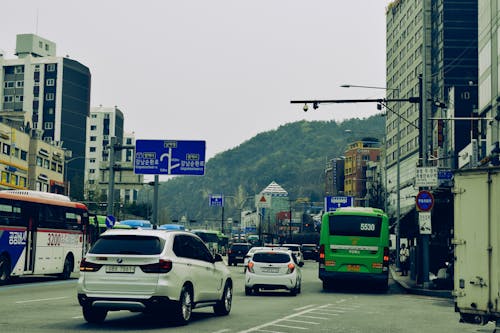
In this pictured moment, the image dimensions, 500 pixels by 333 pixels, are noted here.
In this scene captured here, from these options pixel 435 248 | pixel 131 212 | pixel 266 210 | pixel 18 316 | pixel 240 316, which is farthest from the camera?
pixel 266 210

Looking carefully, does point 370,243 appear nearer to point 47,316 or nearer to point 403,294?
point 403,294

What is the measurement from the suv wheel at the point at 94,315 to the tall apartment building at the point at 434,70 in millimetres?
65307

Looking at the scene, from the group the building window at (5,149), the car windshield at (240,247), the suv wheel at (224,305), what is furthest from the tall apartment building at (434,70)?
the suv wheel at (224,305)

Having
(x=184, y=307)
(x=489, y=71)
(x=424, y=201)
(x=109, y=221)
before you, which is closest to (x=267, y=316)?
(x=184, y=307)

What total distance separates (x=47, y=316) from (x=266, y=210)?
7091 inches

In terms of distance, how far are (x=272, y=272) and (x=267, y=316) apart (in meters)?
9.01

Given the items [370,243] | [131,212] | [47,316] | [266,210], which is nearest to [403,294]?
[370,243]

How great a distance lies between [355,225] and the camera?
30.5m

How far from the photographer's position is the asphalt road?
14375 mm

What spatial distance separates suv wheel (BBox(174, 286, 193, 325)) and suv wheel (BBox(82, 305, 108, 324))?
1495 mm

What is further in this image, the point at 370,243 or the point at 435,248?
the point at 435,248

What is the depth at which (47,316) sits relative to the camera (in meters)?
16.2

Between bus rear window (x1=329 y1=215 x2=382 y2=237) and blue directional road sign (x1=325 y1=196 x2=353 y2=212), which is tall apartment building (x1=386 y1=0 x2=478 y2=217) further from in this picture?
bus rear window (x1=329 y1=215 x2=382 y2=237)

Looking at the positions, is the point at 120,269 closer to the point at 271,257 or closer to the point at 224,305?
the point at 224,305
